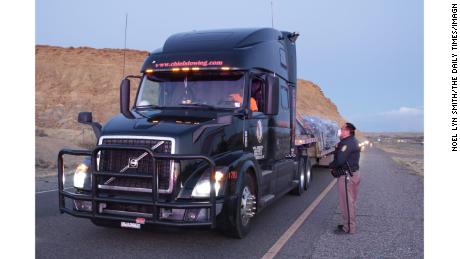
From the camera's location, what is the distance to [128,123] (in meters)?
6.03

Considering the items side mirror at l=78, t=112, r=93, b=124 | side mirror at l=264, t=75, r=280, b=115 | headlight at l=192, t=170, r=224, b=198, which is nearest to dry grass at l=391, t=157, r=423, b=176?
side mirror at l=264, t=75, r=280, b=115

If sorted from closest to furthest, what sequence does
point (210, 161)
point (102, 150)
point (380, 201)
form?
point (210, 161) → point (102, 150) → point (380, 201)

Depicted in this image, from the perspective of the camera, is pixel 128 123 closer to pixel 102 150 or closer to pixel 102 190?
pixel 102 150

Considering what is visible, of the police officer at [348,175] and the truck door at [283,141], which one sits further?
the truck door at [283,141]

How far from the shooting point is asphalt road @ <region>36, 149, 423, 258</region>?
569 centimetres

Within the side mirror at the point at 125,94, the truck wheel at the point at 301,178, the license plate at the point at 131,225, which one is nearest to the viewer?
the license plate at the point at 131,225

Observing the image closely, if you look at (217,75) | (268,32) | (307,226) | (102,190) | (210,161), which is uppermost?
(268,32)

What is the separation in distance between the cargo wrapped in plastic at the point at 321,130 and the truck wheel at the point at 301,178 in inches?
69.2

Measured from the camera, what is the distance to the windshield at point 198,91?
6699 millimetres

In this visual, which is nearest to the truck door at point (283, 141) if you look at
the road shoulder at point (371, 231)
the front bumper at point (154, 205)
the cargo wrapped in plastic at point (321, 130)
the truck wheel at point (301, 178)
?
the truck wheel at point (301, 178)

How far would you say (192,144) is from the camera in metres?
5.72

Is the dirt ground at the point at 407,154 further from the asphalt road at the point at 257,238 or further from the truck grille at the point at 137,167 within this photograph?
the truck grille at the point at 137,167

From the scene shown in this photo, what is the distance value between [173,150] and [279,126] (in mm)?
3529
